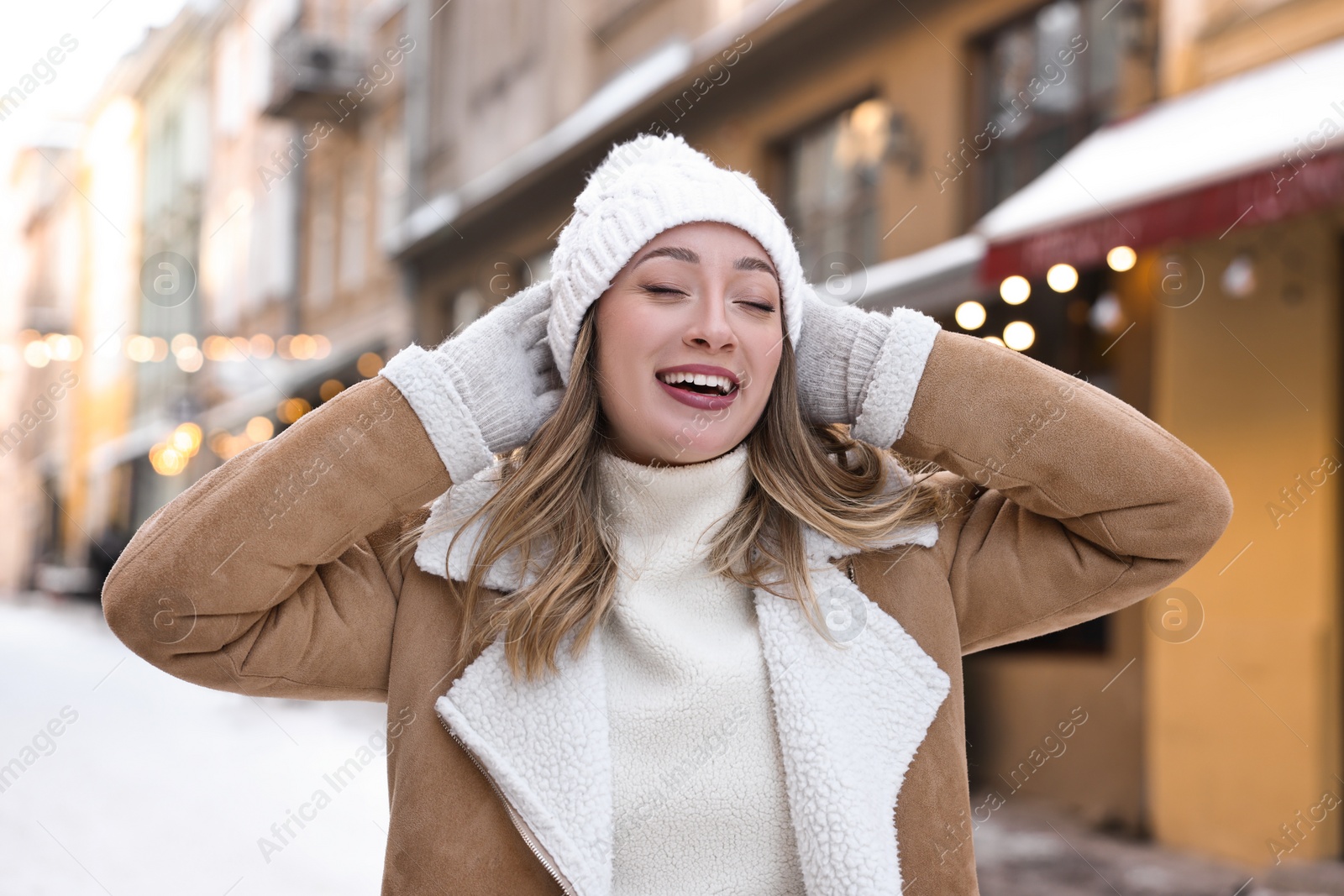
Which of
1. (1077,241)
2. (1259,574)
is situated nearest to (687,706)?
(1077,241)

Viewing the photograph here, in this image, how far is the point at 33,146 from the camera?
3559 cm

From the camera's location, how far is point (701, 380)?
1.79 metres

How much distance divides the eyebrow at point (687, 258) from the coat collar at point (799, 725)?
0.40 metres

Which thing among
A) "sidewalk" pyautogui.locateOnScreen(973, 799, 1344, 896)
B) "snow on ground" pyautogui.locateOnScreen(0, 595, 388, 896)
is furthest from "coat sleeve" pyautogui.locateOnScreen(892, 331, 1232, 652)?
"sidewalk" pyautogui.locateOnScreen(973, 799, 1344, 896)

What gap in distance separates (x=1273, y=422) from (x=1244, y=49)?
5.45 ft

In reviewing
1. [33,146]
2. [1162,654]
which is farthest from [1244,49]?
[33,146]

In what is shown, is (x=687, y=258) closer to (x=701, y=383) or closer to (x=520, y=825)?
(x=701, y=383)

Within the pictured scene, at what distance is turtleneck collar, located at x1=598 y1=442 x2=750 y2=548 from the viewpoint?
6.19ft

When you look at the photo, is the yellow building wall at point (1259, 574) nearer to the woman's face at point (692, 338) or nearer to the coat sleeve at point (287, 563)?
the woman's face at point (692, 338)

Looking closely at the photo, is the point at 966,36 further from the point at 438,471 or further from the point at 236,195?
the point at 236,195

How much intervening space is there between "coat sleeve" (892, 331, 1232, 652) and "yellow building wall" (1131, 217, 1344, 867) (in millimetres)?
4212

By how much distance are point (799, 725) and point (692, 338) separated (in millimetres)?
549

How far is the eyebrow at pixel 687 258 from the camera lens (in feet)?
5.95

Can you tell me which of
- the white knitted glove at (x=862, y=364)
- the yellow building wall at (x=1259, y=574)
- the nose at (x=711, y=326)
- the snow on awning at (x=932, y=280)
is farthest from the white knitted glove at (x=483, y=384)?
the yellow building wall at (x=1259, y=574)
